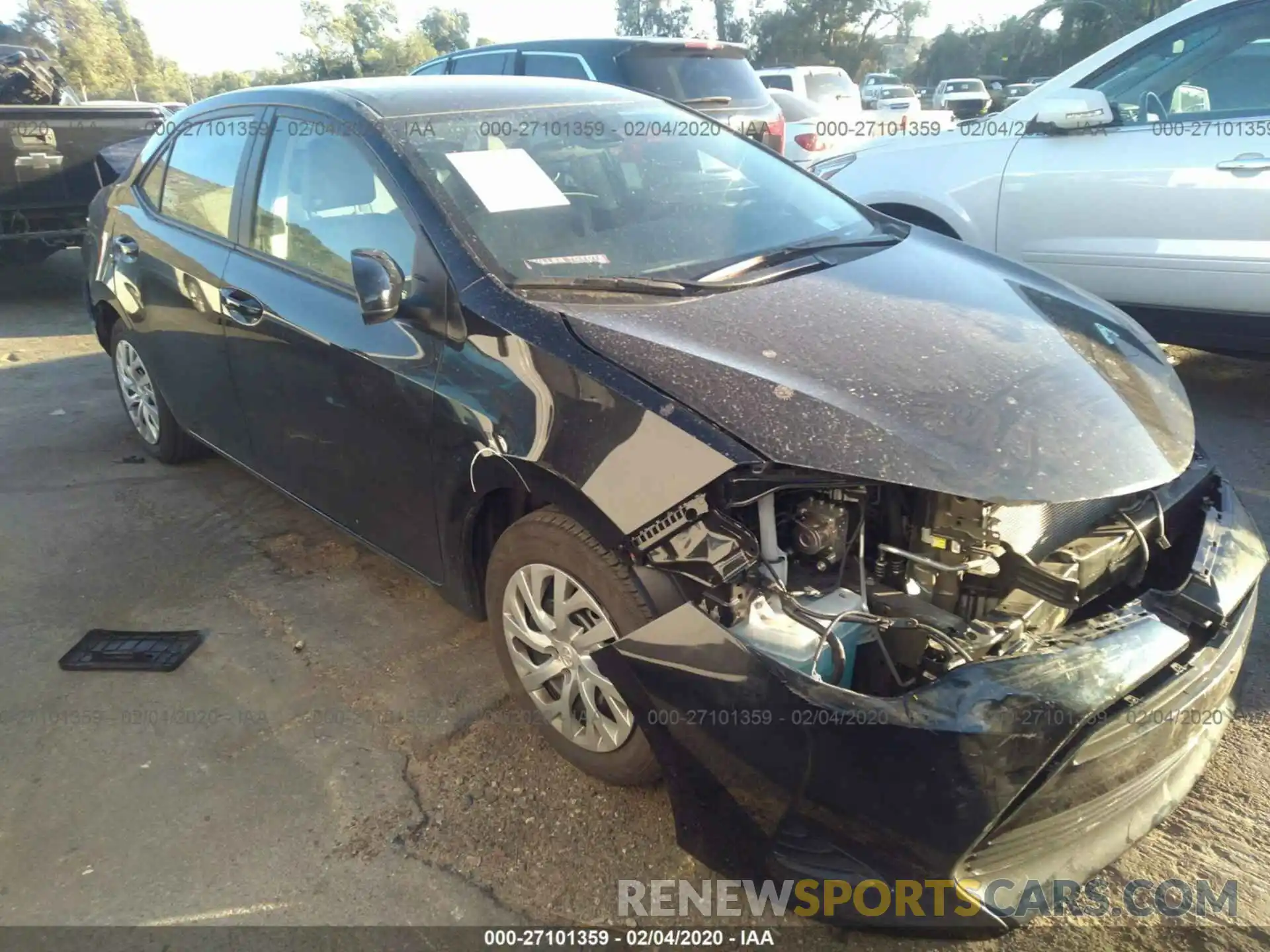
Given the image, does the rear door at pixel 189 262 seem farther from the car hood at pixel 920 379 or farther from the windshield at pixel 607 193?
the car hood at pixel 920 379

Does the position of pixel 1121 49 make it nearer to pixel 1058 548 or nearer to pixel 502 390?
pixel 1058 548

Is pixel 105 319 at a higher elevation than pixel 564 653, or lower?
higher

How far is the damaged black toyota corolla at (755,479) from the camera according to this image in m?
1.81

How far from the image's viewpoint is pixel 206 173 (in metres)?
3.75

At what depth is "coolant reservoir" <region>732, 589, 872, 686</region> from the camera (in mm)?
1869

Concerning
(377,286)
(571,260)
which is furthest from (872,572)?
(377,286)

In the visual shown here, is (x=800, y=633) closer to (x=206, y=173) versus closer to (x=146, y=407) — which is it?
(x=206, y=173)

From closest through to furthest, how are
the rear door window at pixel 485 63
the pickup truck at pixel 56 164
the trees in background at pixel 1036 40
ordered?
the pickup truck at pixel 56 164
the rear door window at pixel 485 63
the trees in background at pixel 1036 40

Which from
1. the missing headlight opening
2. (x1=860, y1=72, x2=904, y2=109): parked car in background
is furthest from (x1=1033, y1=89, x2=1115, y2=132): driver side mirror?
(x1=860, y1=72, x2=904, y2=109): parked car in background

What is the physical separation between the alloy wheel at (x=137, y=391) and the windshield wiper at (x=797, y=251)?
2.93m

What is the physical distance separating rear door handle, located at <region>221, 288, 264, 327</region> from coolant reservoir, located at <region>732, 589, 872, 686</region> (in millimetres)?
2096

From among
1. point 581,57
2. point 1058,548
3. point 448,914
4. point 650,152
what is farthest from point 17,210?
point 1058,548

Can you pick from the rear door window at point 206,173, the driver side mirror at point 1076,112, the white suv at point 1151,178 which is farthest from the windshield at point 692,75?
the rear door window at point 206,173

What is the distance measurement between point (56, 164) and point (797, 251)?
721 cm
